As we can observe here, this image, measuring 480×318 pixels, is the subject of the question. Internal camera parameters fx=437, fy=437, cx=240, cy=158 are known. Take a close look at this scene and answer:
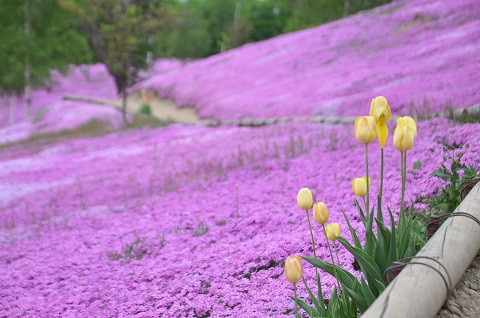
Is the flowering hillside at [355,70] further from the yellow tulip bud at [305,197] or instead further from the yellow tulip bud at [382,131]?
the yellow tulip bud at [305,197]

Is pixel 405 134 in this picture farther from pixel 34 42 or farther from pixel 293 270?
pixel 34 42

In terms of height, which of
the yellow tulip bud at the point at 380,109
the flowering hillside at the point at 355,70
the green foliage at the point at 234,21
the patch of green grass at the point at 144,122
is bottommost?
the patch of green grass at the point at 144,122

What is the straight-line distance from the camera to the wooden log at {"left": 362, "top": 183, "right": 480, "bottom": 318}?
2312 millimetres

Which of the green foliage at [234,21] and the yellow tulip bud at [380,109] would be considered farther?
the green foliage at [234,21]

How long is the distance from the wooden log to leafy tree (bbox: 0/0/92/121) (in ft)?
93.0

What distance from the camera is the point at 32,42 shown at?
2778 cm

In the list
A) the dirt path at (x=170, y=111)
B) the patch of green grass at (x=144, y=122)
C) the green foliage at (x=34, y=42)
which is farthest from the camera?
the green foliage at (x=34, y=42)

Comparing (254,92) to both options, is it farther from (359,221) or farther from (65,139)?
(359,221)

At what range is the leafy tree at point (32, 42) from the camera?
89.4 feet

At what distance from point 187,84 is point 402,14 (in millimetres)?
11586

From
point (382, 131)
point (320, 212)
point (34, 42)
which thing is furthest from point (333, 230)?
point (34, 42)

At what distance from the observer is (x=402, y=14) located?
18.9 m

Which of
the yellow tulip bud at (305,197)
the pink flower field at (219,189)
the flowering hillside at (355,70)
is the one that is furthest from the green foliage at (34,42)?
the yellow tulip bud at (305,197)

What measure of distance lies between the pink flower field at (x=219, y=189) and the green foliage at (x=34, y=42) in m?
13.3
